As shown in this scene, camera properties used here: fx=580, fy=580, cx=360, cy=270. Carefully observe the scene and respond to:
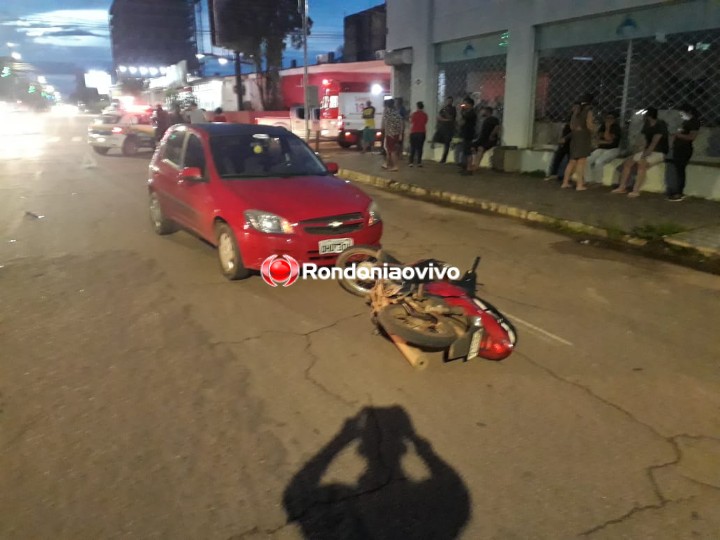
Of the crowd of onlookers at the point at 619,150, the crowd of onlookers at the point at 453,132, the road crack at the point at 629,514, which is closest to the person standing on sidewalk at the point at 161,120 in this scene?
the crowd of onlookers at the point at 453,132

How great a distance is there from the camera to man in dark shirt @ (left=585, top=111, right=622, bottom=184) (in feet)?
38.7

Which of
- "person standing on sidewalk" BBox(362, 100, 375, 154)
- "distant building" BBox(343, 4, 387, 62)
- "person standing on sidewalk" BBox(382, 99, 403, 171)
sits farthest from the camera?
"distant building" BBox(343, 4, 387, 62)

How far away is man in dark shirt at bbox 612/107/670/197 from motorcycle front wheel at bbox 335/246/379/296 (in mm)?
7065

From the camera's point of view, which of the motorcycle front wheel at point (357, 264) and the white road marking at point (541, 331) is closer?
the white road marking at point (541, 331)

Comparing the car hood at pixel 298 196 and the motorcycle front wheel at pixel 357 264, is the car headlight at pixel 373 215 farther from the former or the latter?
the motorcycle front wheel at pixel 357 264

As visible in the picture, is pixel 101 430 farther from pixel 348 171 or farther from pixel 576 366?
pixel 348 171

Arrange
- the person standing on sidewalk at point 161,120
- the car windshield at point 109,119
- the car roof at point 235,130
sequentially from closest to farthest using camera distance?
the car roof at point 235,130, the person standing on sidewalk at point 161,120, the car windshield at point 109,119

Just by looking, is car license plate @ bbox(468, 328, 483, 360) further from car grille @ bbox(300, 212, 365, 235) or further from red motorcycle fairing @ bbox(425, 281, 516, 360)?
car grille @ bbox(300, 212, 365, 235)

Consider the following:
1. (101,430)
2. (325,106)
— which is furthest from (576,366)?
(325,106)

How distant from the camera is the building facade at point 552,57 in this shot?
11.2 metres

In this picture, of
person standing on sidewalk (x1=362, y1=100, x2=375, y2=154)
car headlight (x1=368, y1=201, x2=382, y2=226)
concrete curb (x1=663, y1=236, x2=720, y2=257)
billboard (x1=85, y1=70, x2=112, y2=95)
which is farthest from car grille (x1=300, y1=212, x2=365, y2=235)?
billboard (x1=85, y1=70, x2=112, y2=95)

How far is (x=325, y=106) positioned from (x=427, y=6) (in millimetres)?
8394

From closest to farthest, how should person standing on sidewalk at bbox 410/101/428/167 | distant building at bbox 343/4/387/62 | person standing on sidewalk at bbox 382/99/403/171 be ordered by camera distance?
person standing on sidewalk at bbox 382/99/403/171 < person standing on sidewalk at bbox 410/101/428/167 < distant building at bbox 343/4/387/62

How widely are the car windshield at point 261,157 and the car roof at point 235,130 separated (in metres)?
0.07
